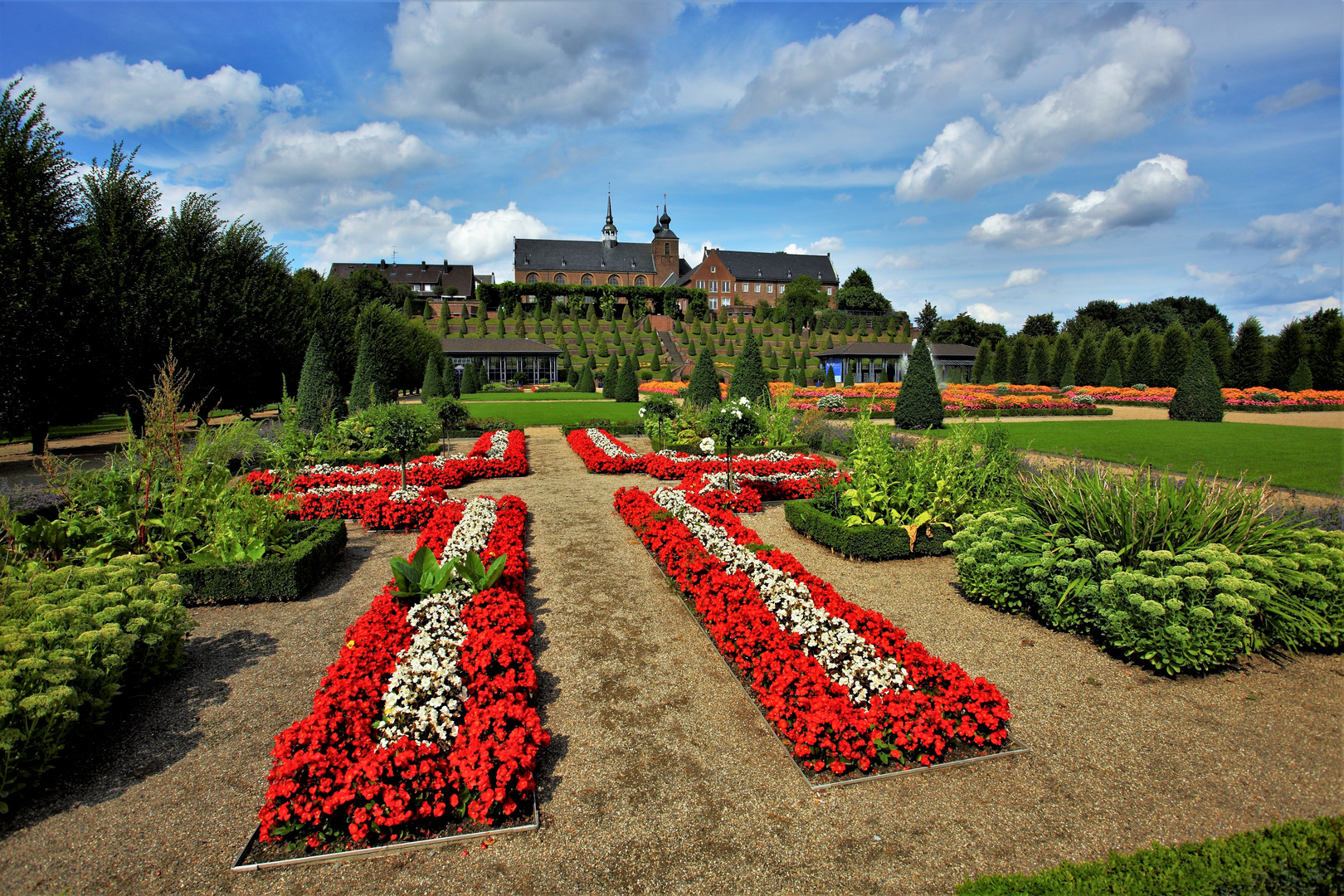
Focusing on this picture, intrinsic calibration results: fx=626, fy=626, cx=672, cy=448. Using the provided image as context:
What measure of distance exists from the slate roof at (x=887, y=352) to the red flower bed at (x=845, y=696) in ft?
139

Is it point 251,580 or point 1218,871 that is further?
point 251,580

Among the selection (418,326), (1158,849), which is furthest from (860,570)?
(418,326)

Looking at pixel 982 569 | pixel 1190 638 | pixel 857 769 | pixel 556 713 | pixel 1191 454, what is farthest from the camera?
pixel 1191 454

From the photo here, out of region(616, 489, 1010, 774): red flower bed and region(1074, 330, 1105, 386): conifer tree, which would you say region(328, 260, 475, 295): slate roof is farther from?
region(616, 489, 1010, 774): red flower bed

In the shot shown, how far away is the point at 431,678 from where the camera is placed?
378cm

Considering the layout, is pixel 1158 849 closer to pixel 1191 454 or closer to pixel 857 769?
pixel 857 769

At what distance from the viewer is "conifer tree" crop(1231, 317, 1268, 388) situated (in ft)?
94.3

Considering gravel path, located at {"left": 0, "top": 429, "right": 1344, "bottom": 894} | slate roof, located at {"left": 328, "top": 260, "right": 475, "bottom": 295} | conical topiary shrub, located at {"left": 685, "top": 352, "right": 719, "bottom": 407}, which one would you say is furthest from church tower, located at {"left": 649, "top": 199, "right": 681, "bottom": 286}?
gravel path, located at {"left": 0, "top": 429, "right": 1344, "bottom": 894}

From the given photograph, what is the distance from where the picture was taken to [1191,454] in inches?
498

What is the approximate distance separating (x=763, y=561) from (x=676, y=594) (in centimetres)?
97

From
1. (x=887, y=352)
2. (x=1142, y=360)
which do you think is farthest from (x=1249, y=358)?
(x=887, y=352)

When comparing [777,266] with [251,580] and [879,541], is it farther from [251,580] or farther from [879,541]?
[251,580]

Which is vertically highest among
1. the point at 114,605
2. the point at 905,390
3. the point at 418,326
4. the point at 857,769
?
the point at 418,326

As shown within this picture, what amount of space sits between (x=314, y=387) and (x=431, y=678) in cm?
1490
